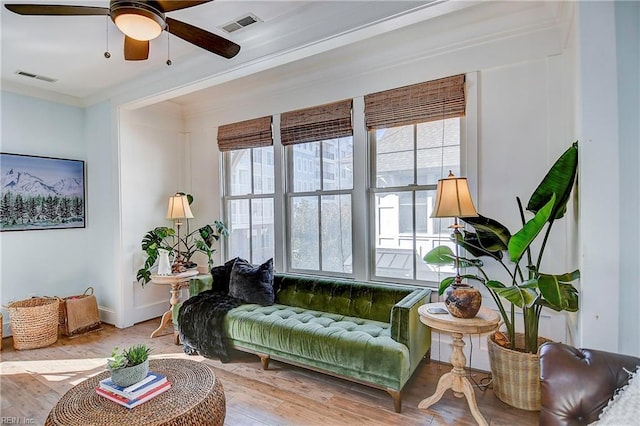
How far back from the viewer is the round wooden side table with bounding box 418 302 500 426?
6.87 feet

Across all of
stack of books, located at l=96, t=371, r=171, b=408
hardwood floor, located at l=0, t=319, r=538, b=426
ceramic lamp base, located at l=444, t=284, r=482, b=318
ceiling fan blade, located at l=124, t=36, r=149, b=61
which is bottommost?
hardwood floor, located at l=0, t=319, r=538, b=426

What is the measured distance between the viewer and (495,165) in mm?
2740

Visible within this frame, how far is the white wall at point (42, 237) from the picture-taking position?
372cm

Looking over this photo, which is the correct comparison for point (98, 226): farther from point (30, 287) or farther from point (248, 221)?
point (248, 221)

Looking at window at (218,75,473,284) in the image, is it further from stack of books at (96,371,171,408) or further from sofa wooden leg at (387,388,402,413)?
stack of books at (96,371,171,408)

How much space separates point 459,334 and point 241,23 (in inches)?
112

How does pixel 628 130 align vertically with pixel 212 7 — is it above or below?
below

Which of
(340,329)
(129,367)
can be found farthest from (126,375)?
(340,329)

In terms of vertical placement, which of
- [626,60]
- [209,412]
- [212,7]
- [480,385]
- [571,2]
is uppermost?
[212,7]

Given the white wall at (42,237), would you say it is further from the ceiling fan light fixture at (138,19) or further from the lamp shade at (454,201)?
the lamp shade at (454,201)

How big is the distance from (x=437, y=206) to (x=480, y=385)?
58.5 inches

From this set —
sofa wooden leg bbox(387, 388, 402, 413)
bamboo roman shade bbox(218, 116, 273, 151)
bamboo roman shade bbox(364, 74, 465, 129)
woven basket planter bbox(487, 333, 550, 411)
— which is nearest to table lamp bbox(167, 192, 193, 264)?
bamboo roman shade bbox(218, 116, 273, 151)

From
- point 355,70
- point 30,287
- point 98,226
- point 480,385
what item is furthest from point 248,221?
point 480,385

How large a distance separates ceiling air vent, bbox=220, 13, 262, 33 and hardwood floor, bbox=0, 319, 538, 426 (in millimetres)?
2895
